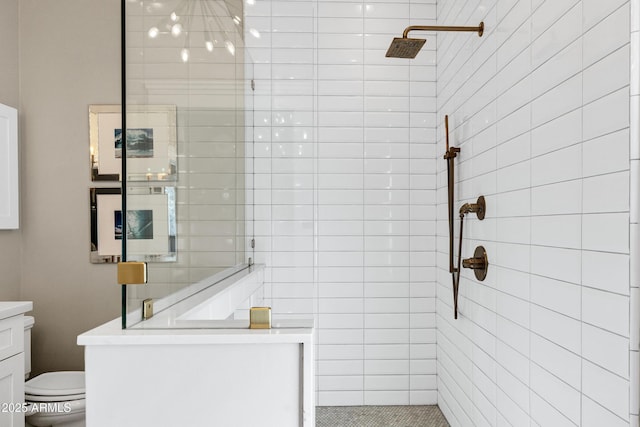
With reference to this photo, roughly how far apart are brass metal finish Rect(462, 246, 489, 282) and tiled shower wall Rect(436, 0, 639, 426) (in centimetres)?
5

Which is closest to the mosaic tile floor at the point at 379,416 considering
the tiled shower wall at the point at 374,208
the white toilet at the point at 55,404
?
the tiled shower wall at the point at 374,208

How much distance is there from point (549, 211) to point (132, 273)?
1289 millimetres

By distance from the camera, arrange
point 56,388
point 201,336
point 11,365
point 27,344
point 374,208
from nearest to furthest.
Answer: point 201,336
point 11,365
point 56,388
point 27,344
point 374,208

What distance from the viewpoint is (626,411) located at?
1.17m

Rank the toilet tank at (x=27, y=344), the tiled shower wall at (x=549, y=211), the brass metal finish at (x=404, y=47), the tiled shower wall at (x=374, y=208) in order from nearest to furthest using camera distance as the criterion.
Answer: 1. the tiled shower wall at (x=549, y=211)
2. the brass metal finish at (x=404, y=47)
3. the toilet tank at (x=27, y=344)
4. the tiled shower wall at (x=374, y=208)

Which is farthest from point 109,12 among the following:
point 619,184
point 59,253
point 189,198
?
point 619,184

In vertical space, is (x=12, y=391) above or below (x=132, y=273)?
below

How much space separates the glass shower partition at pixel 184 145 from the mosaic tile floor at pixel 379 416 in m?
1.83

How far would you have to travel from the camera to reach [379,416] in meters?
3.01

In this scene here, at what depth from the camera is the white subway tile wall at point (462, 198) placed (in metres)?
1.27

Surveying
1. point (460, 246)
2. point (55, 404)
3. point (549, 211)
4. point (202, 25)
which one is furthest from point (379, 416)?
point (202, 25)

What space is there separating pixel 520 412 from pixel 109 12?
325cm

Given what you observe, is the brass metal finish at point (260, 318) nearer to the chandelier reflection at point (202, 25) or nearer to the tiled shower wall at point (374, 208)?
the chandelier reflection at point (202, 25)

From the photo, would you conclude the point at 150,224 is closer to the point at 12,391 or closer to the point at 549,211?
the point at 549,211
